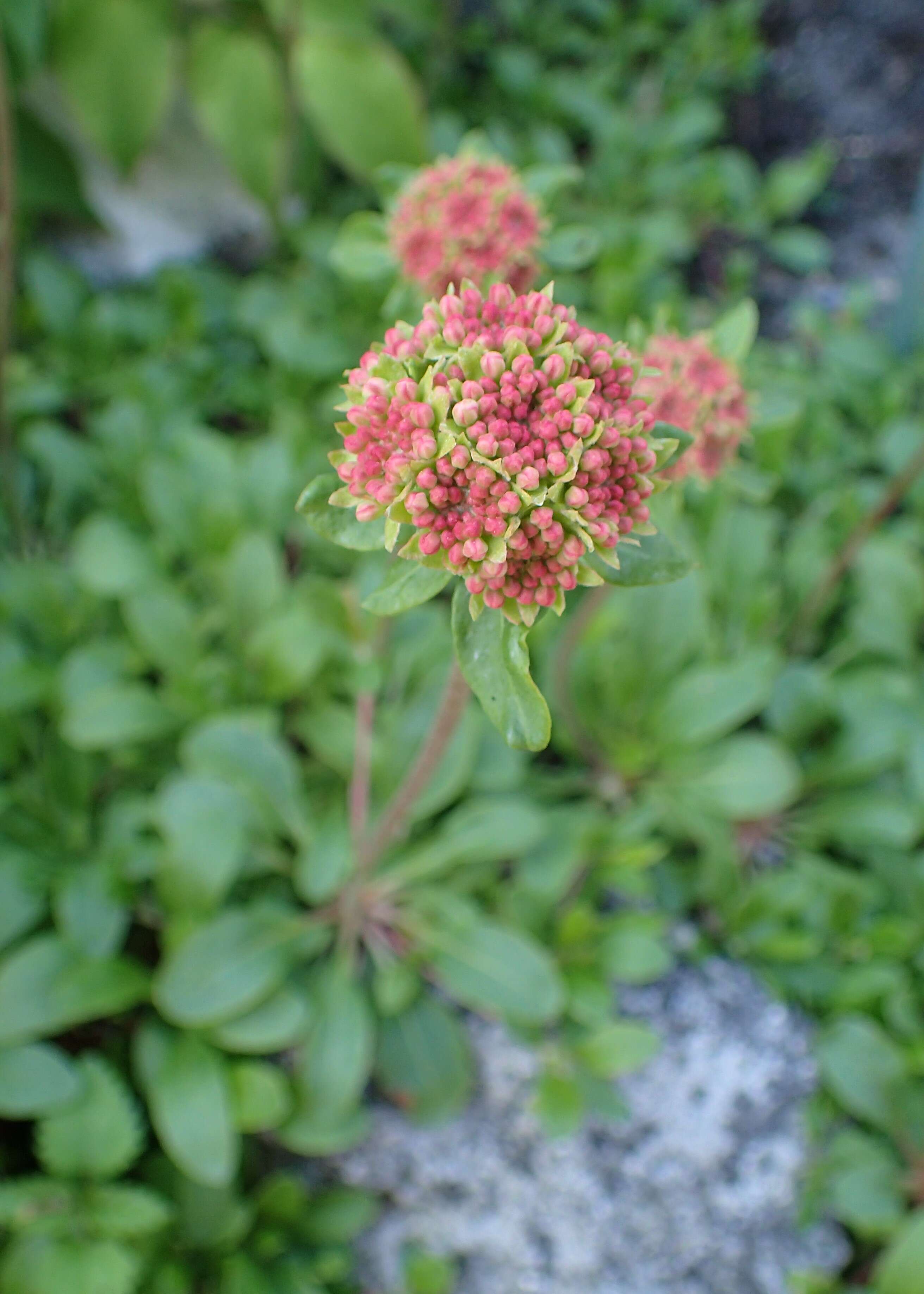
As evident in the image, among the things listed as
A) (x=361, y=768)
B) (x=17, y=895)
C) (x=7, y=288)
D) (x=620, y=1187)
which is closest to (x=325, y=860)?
(x=361, y=768)

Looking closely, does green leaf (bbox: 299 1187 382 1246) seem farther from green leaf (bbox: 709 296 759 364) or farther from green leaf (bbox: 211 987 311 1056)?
green leaf (bbox: 709 296 759 364)

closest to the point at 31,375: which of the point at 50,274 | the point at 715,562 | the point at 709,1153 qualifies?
the point at 50,274

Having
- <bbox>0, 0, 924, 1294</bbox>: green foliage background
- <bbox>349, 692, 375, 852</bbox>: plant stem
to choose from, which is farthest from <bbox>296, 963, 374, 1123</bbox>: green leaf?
<bbox>349, 692, 375, 852</bbox>: plant stem

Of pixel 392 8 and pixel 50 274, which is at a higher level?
pixel 392 8

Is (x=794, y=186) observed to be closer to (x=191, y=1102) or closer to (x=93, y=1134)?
(x=191, y=1102)

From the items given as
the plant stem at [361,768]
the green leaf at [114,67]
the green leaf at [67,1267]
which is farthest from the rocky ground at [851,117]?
the green leaf at [67,1267]

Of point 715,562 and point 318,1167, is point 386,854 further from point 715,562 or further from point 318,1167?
point 715,562
